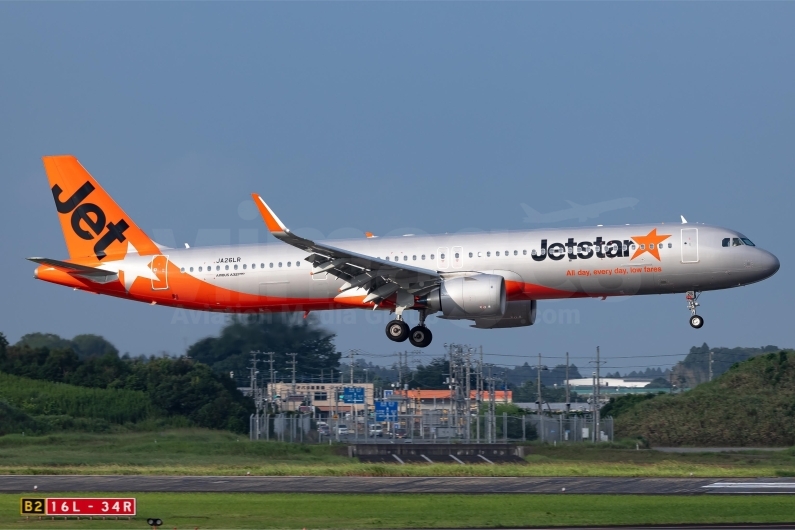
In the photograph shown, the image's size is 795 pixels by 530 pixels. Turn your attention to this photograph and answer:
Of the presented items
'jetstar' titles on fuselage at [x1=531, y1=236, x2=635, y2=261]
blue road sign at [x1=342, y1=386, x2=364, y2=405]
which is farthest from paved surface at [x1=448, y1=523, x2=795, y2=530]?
blue road sign at [x1=342, y1=386, x2=364, y2=405]

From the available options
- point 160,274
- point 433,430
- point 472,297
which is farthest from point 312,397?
point 472,297

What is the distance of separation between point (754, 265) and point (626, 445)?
19034 millimetres

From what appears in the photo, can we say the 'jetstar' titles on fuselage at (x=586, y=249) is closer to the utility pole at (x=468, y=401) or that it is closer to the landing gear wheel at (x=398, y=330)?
the landing gear wheel at (x=398, y=330)

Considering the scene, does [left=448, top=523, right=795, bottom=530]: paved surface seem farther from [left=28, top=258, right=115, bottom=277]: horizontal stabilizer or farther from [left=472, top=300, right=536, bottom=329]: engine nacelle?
[left=28, top=258, right=115, bottom=277]: horizontal stabilizer

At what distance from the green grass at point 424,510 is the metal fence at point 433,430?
Result: 18.9 meters

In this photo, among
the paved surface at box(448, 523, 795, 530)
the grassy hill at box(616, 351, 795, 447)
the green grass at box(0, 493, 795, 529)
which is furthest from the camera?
the grassy hill at box(616, 351, 795, 447)

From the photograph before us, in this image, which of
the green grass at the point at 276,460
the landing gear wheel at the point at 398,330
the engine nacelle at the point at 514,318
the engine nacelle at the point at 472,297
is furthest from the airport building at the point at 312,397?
the engine nacelle at the point at 472,297

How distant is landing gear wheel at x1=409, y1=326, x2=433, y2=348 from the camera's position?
131ft

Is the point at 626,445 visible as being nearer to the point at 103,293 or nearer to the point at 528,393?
the point at 103,293

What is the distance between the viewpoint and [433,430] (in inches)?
2280

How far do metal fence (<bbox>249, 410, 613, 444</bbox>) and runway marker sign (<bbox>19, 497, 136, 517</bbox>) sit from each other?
2451cm

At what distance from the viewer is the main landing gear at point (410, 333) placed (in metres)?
39.8

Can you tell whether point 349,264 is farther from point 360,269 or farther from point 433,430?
point 433,430

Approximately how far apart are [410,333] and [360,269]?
12.4ft
